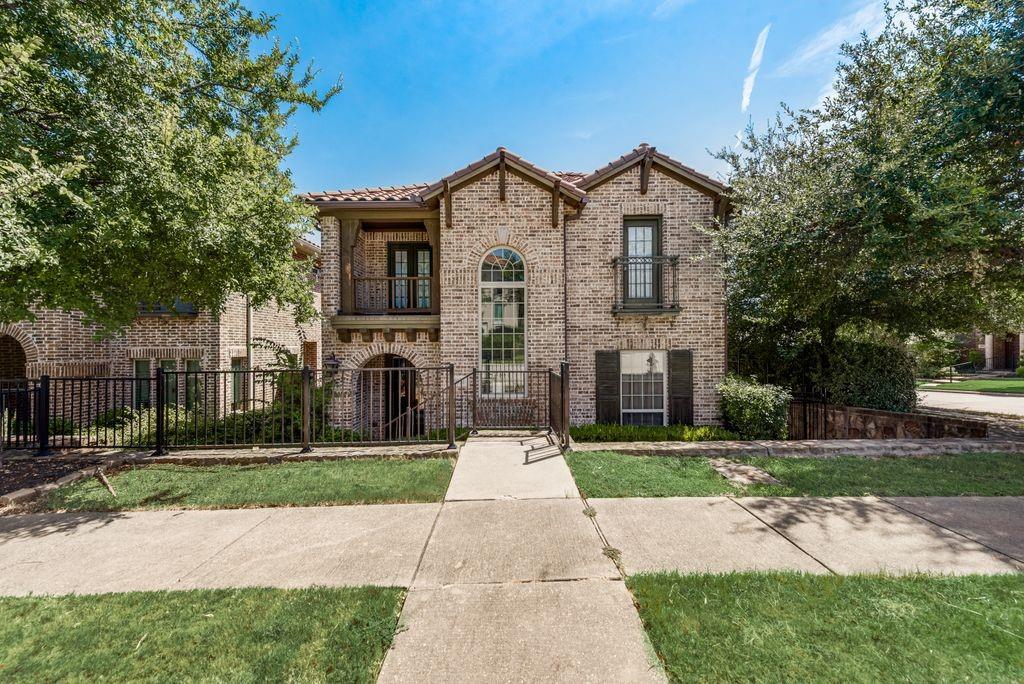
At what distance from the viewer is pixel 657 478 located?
17.2 ft

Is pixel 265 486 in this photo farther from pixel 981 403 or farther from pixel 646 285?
pixel 981 403

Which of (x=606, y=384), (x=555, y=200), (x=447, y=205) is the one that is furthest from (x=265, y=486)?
(x=555, y=200)

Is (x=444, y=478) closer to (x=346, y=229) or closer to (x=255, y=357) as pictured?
(x=346, y=229)

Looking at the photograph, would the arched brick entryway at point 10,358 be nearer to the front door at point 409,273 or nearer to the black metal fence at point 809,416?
the front door at point 409,273

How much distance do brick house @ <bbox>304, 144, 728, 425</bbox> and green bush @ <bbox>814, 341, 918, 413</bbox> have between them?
121 inches

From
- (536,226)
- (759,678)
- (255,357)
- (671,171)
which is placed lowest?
(759,678)

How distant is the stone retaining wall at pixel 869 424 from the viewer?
25.3ft

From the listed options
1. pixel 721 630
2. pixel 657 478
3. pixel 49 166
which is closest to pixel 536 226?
pixel 657 478

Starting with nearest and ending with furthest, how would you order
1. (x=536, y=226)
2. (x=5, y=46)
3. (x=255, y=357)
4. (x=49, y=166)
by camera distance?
1. (x=5, y=46)
2. (x=49, y=166)
3. (x=536, y=226)
4. (x=255, y=357)

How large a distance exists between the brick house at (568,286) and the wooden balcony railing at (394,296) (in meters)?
0.42

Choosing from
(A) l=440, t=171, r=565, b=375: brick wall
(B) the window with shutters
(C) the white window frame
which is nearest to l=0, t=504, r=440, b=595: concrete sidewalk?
(C) the white window frame

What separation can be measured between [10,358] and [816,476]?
20272 millimetres

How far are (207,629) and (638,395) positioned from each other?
8.92m

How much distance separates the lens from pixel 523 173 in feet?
30.0
